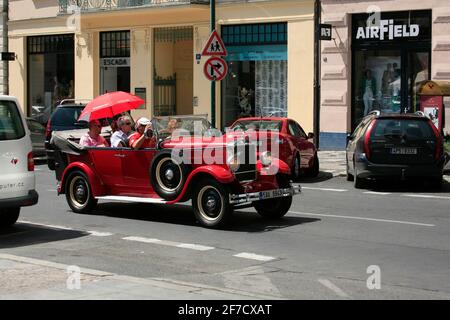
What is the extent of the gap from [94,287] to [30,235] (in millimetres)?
4047

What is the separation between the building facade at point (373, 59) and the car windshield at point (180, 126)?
1212 centimetres

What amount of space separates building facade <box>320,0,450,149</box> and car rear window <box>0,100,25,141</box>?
1482 centimetres

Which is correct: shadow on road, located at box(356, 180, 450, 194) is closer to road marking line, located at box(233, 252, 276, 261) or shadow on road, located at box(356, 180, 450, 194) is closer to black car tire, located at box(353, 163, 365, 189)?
black car tire, located at box(353, 163, 365, 189)

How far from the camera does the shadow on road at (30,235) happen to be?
10859 millimetres

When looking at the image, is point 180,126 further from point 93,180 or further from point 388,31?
point 388,31

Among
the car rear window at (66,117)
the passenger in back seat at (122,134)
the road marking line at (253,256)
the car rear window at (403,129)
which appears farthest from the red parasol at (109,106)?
the car rear window at (66,117)

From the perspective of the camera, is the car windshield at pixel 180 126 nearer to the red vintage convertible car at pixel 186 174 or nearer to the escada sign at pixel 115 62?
the red vintage convertible car at pixel 186 174

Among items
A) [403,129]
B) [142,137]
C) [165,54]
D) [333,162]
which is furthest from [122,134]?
[165,54]

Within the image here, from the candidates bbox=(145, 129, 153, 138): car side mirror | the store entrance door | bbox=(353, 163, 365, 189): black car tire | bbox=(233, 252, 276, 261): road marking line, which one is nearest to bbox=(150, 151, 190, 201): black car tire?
bbox=(145, 129, 153, 138): car side mirror

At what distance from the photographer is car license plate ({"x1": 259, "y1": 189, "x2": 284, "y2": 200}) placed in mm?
11758

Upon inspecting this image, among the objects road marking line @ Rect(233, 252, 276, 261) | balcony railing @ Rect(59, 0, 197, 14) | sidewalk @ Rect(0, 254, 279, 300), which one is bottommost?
road marking line @ Rect(233, 252, 276, 261)

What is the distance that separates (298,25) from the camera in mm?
25859

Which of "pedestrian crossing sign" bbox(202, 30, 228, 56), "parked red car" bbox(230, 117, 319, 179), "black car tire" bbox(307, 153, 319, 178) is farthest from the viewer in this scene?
"pedestrian crossing sign" bbox(202, 30, 228, 56)

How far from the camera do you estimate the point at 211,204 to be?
38.6ft
